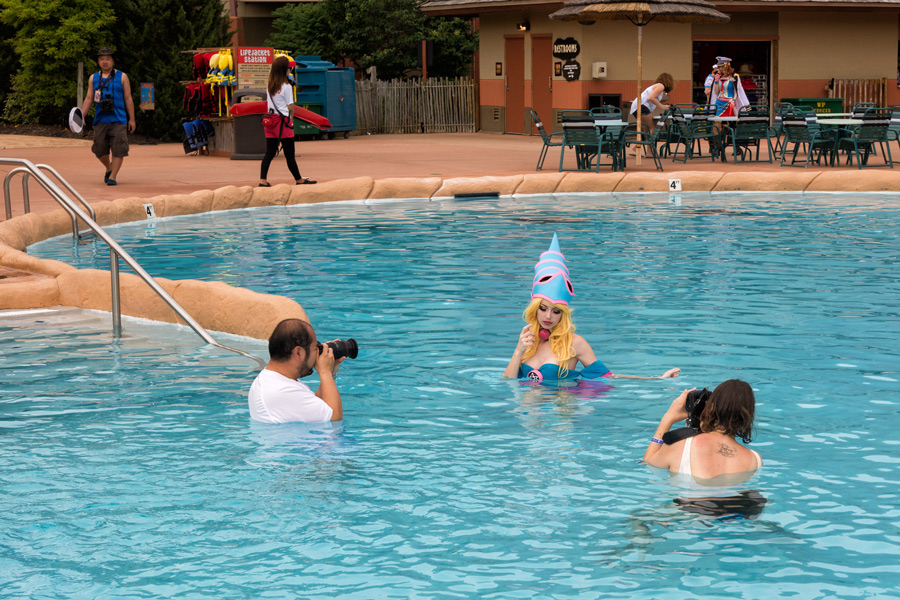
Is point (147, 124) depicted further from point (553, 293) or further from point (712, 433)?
point (712, 433)

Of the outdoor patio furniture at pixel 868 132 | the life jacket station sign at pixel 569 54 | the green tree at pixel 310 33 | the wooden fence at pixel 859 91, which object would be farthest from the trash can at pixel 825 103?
the green tree at pixel 310 33

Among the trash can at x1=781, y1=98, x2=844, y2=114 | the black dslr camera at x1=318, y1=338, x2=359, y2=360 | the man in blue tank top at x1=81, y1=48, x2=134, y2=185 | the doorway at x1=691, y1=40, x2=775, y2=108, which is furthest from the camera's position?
the doorway at x1=691, y1=40, x2=775, y2=108

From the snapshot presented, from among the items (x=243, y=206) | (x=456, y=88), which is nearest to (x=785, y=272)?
(x=243, y=206)

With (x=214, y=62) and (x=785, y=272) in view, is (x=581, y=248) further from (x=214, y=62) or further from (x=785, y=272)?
(x=214, y=62)

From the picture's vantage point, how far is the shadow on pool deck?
16781mm

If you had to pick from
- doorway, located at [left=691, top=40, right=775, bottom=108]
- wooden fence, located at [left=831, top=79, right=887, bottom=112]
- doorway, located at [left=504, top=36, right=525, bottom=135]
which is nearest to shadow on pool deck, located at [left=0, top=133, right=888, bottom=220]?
doorway, located at [left=504, top=36, right=525, bottom=135]

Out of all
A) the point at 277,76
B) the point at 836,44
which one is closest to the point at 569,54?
the point at 836,44

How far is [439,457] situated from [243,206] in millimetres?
10474

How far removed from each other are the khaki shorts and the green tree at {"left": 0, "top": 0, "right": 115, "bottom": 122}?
11.7 meters

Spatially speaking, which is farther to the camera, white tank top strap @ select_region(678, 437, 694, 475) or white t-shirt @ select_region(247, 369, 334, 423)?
white t-shirt @ select_region(247, 369, 334, 423)

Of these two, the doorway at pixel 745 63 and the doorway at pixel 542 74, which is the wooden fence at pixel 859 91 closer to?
the doorway at pixel 745 63

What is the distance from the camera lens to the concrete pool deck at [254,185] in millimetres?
8641

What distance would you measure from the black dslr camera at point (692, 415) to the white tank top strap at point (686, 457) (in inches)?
1.1

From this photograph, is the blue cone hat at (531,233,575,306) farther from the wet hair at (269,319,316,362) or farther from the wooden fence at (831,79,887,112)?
the wooden fence at (831,79,887,112)
